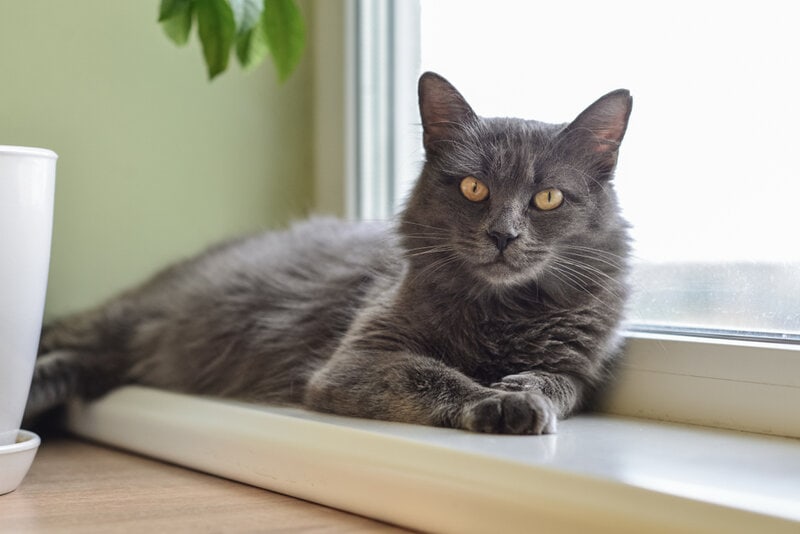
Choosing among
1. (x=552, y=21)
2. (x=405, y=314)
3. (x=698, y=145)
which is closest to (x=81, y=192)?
(x=405, y=314)

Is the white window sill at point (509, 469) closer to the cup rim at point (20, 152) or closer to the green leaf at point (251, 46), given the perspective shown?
the cup rim at point (20, 152)

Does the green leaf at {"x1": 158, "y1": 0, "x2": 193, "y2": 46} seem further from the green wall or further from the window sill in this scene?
the window sill

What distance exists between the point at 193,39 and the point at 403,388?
113 cm

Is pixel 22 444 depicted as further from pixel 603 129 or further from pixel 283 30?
pixel 603 129

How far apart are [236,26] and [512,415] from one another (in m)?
0.79

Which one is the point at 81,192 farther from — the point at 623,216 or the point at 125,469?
the point at 623,216

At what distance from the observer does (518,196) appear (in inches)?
56.1

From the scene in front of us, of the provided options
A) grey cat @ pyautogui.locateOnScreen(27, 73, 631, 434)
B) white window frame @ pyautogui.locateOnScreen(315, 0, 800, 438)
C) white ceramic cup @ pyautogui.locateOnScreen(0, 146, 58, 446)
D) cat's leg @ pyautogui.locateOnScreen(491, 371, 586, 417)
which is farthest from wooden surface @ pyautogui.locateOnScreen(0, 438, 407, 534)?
white window frame @ pyautogui.locateOnScreen(315, 0, 800, 438)

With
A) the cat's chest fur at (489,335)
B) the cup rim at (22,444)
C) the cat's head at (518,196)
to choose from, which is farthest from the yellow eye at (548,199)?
the cup rim at (22,444)

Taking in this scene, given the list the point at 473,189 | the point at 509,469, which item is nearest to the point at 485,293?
the point at 473,189

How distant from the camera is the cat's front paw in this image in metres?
1.27

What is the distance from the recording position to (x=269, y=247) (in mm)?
2043

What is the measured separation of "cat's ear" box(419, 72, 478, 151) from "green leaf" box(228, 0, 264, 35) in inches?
11.5

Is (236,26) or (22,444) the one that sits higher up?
(236,26)
